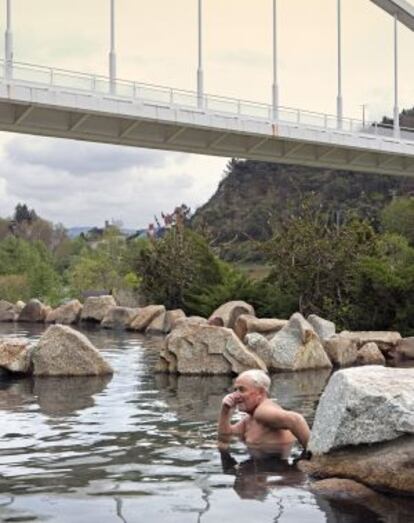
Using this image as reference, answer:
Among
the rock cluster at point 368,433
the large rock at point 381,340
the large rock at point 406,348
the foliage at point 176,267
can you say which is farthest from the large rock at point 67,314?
the rock cluster at point 368,433

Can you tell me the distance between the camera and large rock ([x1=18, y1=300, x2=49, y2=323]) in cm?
3500

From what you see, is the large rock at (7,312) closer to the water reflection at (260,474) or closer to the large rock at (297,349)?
the large rock at (297,349)

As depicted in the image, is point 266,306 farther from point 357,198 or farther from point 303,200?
point 357,198

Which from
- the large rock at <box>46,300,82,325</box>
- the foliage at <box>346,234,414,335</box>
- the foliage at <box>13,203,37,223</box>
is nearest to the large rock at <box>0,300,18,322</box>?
the large rock at <box>46,300,82,325</box>

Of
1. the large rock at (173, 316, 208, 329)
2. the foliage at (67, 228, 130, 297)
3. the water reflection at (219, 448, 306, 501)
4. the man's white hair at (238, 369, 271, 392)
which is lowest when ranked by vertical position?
the water reflection at (219, 448, 306, 501)

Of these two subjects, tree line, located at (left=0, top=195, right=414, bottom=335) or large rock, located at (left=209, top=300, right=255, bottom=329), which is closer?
tree line, located at (left=0, top=195, right=414, bottom=335)

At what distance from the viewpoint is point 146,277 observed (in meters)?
36.4

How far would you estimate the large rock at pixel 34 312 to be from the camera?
115 feet

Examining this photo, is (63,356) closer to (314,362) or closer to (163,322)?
(314,362)

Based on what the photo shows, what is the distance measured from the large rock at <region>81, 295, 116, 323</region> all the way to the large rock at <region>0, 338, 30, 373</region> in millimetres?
16720

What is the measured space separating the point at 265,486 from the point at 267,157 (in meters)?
29.1

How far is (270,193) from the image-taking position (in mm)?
86938

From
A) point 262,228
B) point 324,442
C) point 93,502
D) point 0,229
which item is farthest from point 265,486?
point 0,229

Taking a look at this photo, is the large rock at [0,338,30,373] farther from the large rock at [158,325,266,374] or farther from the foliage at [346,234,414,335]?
the foliage at [346,234,414,335]
